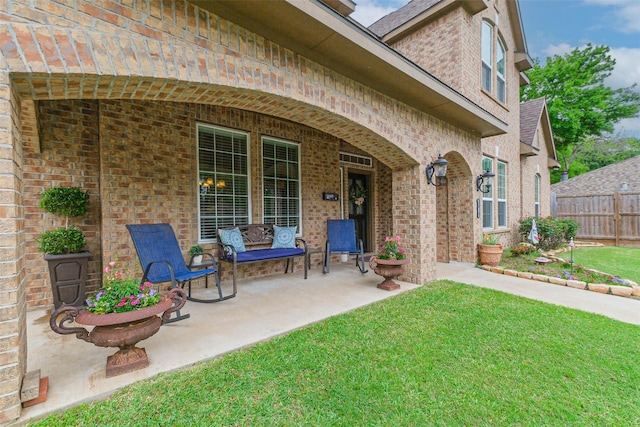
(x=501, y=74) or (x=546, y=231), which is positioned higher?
(x=501, y=74)

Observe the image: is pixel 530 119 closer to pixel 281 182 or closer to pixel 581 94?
pixel 281 182

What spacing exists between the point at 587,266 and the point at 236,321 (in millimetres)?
7386

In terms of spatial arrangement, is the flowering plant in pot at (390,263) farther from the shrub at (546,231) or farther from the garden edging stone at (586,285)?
the shrub at (546,231)

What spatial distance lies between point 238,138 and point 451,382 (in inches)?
181

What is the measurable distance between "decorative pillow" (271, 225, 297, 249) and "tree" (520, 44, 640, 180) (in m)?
20.7

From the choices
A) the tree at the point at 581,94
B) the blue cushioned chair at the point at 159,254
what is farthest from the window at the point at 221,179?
the tree at the point at 581,94

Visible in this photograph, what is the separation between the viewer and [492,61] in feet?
25.2

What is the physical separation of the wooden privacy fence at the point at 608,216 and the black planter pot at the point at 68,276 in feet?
50.7

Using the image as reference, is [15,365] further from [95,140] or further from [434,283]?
[434,283]

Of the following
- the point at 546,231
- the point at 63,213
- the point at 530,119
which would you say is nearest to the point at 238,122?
the point at 63,213

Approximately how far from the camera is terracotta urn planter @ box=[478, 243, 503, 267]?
19.9 ft

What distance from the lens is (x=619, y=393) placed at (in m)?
2.05

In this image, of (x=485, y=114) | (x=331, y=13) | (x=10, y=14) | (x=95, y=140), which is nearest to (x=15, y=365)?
(x=10, y=14)

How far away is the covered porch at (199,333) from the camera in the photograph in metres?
1.99
